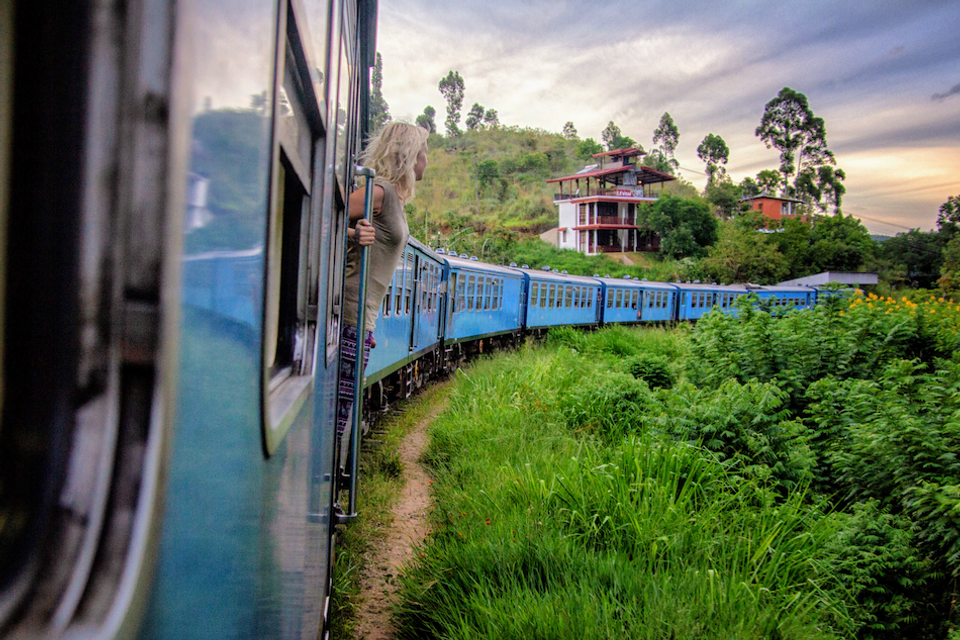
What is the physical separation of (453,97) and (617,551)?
98948 mm

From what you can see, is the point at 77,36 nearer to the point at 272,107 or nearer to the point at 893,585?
the point at 272,107

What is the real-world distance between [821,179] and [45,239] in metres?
79.3

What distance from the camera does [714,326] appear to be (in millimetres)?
7664

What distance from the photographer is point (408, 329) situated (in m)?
8.45

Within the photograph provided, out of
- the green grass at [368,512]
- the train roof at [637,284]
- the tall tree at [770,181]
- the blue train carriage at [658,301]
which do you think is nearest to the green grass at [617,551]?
the green grass at [368,512]

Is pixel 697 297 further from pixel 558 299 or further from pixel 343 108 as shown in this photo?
pixel 343 108

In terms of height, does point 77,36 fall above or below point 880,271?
below

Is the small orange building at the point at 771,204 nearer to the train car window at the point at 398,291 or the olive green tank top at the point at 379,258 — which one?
the train car window at the point at 398,291

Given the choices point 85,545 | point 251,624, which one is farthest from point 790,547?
point 85,545

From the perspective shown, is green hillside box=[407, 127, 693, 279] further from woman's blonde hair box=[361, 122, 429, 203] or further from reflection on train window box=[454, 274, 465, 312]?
woman's blonde hair box=[361, 122, 429, 203]

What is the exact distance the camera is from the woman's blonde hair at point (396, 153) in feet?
9.95

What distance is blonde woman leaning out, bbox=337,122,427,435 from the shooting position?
2.99 metres

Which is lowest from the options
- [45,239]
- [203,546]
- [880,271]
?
[203,546]

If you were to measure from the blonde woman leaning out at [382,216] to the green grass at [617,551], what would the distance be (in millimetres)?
1189
